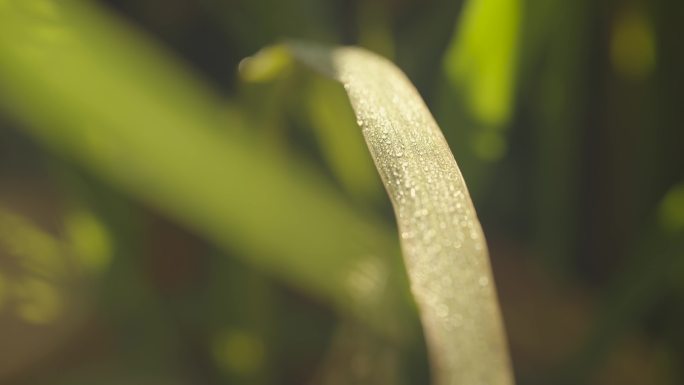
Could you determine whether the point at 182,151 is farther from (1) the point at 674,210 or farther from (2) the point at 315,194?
(1) the point at 674,210

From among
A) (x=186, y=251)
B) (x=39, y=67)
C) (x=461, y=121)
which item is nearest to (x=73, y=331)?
(x=186, y=251)

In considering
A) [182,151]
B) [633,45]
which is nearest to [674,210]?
[633,45]

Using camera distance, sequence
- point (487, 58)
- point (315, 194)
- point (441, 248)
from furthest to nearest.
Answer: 1. point (315, 194)
2. point (487, 58)
3. point (441, 248)

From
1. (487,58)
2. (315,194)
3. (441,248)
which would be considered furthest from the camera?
(315,194)

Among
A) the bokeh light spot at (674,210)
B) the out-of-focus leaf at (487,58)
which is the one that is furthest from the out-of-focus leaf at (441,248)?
the bokeh light spot at (674,210)

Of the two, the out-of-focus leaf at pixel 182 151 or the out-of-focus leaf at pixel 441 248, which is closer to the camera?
the out-of-focus leaf at pixel 441 248

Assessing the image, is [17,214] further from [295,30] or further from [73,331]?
[295,30]

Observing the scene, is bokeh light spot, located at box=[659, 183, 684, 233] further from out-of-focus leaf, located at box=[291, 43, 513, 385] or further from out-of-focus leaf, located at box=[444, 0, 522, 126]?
out-of-focus leaf, located at box=[291, 43, 513, 385]

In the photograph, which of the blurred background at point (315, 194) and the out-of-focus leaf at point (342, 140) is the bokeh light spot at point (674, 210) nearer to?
the blurred background at point (315, 194)
